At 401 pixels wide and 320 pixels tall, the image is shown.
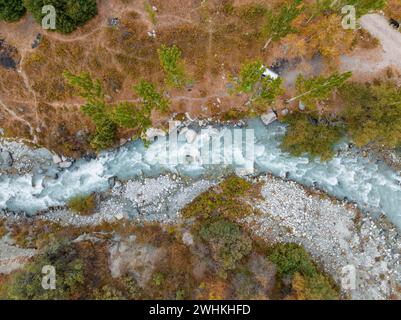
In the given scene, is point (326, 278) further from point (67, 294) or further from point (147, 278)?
point (67, 294)

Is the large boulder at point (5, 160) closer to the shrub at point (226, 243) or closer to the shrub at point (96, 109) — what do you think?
the shrub at point (96, 109)

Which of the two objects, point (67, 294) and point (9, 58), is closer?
point (67, 294)

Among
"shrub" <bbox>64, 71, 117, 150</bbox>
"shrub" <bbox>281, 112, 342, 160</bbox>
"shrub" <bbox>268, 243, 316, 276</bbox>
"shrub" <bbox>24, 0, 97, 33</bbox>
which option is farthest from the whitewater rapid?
"shrub" <bbox>24, 0, 97, 33</bbox>

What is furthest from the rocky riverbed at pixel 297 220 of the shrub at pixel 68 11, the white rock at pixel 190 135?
the shrub at pixel 68 11

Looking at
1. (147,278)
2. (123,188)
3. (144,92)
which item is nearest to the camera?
(144,92)

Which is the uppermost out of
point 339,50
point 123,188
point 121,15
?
point 121,15

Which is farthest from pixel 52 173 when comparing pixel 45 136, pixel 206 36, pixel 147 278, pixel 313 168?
pixel 313 168

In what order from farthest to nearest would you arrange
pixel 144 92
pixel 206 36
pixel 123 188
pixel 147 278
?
pixel 123 188 < pixel 206 36 < pixel 147 278 < pixel 144 92

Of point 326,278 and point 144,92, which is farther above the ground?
point 144,92
